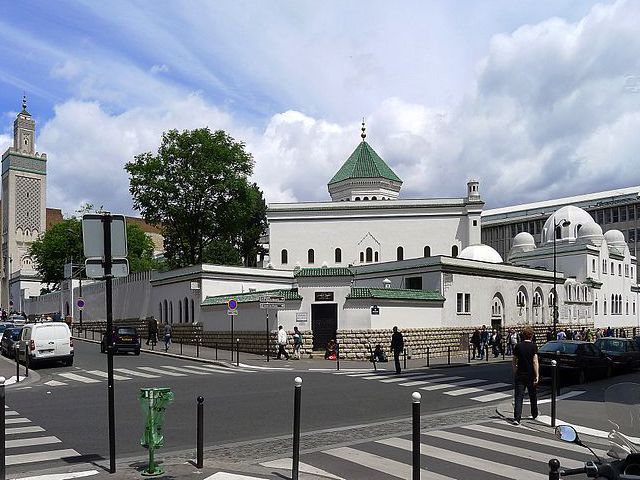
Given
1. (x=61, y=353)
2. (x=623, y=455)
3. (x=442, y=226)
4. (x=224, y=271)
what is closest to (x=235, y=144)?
(x=224, y=271)

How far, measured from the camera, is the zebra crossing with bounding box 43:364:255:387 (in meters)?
22.8

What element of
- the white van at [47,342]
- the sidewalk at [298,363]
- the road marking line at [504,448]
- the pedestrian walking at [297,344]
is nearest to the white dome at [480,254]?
the sidewalk at [298,363]

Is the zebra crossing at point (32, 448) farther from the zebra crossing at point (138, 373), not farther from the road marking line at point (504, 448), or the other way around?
the zebra crossing at point (138, 373)

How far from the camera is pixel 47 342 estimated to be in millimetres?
27438

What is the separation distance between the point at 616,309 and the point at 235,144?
43.7 meters

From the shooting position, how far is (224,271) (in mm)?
45688

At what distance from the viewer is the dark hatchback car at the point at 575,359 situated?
2095 cm

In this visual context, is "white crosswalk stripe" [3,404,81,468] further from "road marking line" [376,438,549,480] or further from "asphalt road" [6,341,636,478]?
"road marking line" [376,438,549,480]

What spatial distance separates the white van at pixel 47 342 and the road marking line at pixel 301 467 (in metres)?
20.4

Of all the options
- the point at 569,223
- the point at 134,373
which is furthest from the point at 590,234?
the point at 134,373

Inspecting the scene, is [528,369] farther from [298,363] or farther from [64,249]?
[64,249]

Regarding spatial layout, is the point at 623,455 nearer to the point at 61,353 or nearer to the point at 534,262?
the point at 61,353

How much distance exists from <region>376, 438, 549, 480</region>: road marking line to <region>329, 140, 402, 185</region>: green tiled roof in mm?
63015

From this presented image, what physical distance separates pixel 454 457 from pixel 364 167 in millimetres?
65261
